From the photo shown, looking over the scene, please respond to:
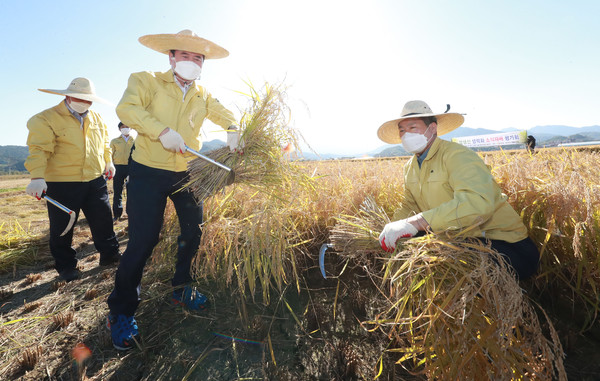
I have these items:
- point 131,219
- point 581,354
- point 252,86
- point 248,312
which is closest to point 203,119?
point 252,86

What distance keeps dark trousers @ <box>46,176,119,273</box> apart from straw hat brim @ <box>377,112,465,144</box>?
3.20 m

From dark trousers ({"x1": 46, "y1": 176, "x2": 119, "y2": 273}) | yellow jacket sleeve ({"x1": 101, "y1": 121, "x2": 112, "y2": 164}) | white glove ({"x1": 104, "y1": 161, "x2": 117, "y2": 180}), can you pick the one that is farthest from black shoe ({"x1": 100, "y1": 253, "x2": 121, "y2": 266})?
yellow jacket sleeve ({"x1": 101, "y1": 121, "x2": 112, "y2": 164})

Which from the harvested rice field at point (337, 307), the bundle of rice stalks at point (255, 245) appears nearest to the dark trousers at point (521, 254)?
the harvested rice field at point (337, 307)

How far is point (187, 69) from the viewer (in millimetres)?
1855

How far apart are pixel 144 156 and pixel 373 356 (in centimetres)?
199

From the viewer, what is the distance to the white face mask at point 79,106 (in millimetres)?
2735

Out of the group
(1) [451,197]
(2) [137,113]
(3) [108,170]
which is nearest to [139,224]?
(2) [137,113]

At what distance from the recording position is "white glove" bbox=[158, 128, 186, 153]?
1617mm

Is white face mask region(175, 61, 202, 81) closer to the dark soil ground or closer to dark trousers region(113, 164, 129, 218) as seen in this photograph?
the dark soil ground

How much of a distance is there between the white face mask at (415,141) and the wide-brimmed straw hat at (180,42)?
5.21 ft

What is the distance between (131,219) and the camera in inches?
67.9

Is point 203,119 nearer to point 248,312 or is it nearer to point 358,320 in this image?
point 248,312

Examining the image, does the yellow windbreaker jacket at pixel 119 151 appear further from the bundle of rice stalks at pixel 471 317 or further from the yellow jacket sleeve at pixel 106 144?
the bundle of rice stalks at pixel 471 317

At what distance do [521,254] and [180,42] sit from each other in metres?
2.70
